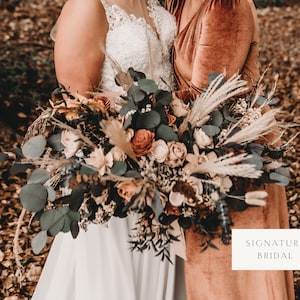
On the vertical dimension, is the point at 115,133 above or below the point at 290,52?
below

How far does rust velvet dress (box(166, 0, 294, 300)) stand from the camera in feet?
5.02

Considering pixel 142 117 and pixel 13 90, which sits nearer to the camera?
pixel 142 117

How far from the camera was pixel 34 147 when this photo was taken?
1364 millimetres

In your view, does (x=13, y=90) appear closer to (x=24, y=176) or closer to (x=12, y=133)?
(x=12, y=133)

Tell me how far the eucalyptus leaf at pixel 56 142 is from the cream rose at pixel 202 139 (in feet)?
1.05

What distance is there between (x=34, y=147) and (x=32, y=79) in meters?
3.49

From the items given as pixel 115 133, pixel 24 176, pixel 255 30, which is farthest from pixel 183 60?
pixel 24 176

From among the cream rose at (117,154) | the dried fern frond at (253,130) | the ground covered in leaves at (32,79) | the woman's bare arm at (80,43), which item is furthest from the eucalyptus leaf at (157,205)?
the ground covered in leaves at (32,79)

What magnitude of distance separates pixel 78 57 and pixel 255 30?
1.64 feet

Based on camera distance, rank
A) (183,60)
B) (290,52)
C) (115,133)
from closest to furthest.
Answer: (115,133)
(183,60)
(290,52)

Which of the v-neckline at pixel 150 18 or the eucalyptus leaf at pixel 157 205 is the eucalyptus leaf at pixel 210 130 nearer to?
the eucalyptus leaf at pixel 157 205

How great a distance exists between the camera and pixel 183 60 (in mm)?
1687

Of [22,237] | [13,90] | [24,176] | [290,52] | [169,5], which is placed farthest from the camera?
[290,52]

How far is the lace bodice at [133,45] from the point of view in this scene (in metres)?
1.64
